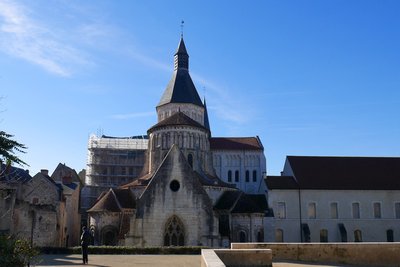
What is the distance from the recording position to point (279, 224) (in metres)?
49.0

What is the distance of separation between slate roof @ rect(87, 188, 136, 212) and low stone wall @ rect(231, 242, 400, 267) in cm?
2274

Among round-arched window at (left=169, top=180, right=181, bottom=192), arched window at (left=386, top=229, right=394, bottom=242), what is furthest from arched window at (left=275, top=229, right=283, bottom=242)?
round-arched window at (left=169, top=180, right=181, bottom=192)

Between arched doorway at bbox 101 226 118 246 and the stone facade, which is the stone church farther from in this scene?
the stone facade

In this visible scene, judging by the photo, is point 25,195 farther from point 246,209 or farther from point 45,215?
point 246,209

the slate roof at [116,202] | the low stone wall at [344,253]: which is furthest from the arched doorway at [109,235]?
the low stone wall at [344,253]

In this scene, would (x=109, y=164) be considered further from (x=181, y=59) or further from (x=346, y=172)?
(x=346, y=172)

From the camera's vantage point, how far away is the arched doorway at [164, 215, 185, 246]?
35656 mm

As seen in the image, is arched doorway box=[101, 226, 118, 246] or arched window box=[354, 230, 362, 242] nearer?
arched doorway box=[101, 226, 118, 246]

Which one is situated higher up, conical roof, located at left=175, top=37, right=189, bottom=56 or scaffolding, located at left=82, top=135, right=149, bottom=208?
conical roof, located at left=175, top=37, right=189, bottom=56

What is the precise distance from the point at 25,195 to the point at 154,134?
14.4 meters

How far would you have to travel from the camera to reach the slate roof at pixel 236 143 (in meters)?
71.1

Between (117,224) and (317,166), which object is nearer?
(117,224)


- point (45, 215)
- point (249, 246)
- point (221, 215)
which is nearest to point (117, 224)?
point (45, 215)

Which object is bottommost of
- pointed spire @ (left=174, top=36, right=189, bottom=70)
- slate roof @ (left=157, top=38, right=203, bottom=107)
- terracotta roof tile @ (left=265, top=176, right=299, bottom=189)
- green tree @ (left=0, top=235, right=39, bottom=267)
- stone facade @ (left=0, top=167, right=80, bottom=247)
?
green tree @ (left=0, top=235, right=39, bottom=267)
